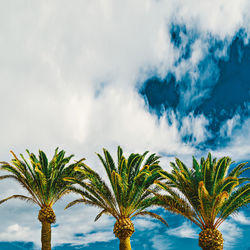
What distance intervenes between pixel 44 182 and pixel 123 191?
678cm

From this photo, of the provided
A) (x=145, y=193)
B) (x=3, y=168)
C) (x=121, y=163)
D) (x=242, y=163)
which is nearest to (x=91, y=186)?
(x=121, y=163)

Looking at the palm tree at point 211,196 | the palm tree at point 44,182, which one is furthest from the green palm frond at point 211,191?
the palm tree at point 44,182

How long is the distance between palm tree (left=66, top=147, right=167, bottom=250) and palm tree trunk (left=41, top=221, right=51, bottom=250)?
4.71 metres

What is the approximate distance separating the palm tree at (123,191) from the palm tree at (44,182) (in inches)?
99.6

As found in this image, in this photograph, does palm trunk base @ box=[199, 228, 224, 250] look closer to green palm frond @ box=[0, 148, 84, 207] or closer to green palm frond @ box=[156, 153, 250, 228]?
green palm frond @ box=[156, 153, 250, 228]

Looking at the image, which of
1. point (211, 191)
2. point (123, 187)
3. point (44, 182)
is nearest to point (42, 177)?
point (44, 182)

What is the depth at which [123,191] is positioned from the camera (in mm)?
19016

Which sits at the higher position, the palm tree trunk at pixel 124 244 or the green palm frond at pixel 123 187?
the green palm frond at pixel 123 187

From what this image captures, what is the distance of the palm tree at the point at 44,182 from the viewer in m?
21.6

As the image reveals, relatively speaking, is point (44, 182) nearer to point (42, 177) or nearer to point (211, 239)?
point (42, 177)

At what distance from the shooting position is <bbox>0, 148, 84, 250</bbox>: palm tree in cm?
2156

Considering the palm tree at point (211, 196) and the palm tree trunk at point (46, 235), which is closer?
the palm tree at point (211, 196)

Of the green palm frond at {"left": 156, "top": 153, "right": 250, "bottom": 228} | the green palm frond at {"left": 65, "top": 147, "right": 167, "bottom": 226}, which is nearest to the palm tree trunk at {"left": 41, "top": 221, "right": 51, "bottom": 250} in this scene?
the green palm frond at {"left": 65, "top": 147, "right": 167, "bottom": 226}

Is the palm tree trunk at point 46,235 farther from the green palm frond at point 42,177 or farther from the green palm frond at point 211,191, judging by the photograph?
the green palm frond at point 211,191
